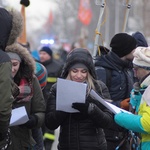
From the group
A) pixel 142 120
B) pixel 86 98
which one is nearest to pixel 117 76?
pixel 86 98

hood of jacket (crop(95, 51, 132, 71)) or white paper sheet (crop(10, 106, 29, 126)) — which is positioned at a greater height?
hood of jacket (crop(95, 51, 132, 71))

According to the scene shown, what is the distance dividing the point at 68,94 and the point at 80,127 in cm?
34

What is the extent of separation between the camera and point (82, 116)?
5.32 metres

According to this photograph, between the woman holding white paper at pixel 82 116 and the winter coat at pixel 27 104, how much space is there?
35 cm

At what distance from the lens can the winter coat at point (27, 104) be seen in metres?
5.66

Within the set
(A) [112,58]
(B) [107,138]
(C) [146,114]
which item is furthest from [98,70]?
(C) [146,114]

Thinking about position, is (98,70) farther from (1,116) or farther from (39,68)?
(1,116)

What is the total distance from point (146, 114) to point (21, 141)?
5.22ft

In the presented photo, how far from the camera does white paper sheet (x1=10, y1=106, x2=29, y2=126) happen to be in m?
5.39

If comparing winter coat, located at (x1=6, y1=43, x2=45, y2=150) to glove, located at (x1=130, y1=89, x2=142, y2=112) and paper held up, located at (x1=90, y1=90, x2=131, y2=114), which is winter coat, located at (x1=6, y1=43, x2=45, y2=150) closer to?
paper held up, located at (x1=90, y1=90, x2=131, y2=114)

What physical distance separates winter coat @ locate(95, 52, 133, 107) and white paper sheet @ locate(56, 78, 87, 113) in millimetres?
973

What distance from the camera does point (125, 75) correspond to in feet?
20.6

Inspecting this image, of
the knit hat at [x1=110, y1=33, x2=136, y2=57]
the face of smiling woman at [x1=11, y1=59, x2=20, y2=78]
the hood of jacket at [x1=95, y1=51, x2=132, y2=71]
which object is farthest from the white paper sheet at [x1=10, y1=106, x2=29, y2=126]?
the knit hat at [x1=110, y1=33, x2=136, y2=57]

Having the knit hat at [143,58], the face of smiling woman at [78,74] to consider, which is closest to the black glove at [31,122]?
the face of smiling woman at [78,74]
